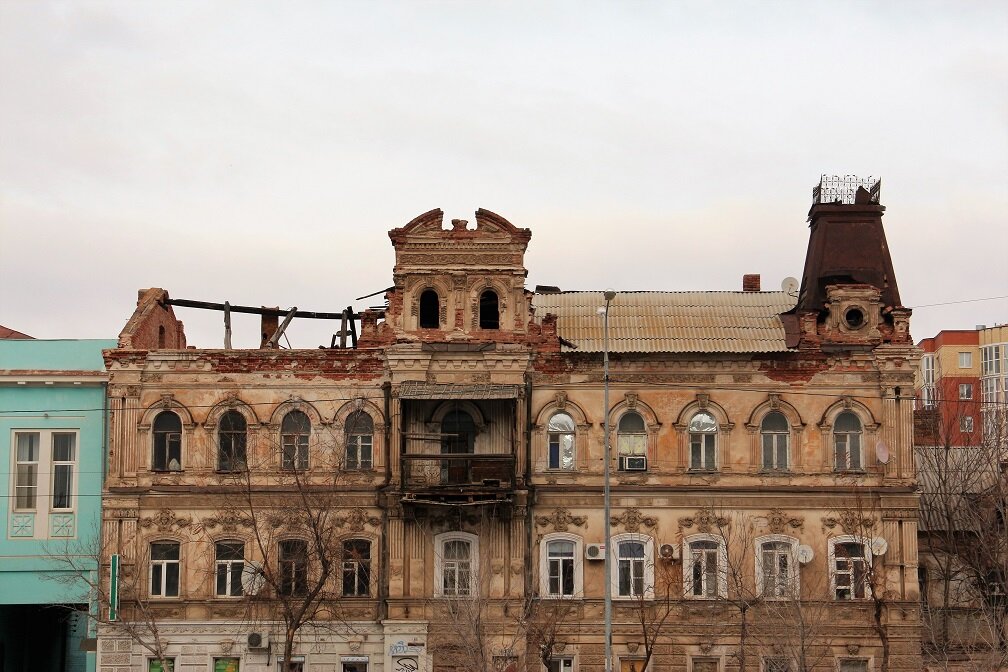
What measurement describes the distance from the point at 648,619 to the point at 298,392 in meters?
11.2

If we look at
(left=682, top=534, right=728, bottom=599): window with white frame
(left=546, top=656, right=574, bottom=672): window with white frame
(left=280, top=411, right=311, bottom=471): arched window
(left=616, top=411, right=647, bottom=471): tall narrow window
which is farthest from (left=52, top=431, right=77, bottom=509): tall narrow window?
(left=682, top=534, right=728, bottom=599): window with white frame

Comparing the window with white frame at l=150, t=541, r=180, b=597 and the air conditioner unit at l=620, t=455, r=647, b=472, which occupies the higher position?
the air conditioner unit at l=620, t=455, r=647, b=472

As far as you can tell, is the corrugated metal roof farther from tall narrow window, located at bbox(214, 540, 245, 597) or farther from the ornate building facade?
tall narrow window, located at bbox(214, 540, 245, 597)

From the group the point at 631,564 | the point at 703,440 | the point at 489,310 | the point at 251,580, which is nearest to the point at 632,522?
the point at 631,564

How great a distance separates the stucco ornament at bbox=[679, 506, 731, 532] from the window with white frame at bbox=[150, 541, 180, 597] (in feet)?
44.7

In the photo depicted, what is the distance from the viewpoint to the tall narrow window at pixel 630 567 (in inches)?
1531

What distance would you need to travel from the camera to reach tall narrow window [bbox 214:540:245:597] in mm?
38969

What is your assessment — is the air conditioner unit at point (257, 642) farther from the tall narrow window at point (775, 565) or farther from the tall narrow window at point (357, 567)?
the tall narrow window at point (775, 565)

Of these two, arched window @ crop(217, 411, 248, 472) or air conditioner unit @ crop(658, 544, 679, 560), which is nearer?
air conditioner unit @ crop(658, 544, 679, 560)

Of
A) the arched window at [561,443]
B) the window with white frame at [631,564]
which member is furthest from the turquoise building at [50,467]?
the window with white frame at [631,564]

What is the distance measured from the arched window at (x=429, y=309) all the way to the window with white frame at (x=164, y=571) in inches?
354

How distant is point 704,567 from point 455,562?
6.65 m

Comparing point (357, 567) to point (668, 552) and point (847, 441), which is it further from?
point (847, 441)

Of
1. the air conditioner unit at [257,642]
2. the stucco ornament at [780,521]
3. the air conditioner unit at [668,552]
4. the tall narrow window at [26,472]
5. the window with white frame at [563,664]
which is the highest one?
the tall narrow window at [26,472]
